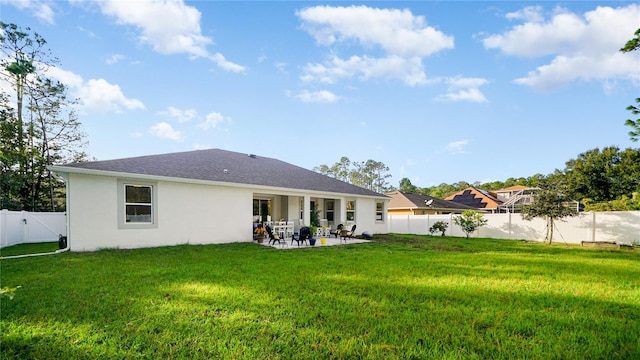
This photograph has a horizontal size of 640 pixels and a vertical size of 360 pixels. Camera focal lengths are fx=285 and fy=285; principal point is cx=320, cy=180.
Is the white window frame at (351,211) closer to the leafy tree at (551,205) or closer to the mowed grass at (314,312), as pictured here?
the leafy tree at (551,205)

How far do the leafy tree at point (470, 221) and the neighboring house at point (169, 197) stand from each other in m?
7.73

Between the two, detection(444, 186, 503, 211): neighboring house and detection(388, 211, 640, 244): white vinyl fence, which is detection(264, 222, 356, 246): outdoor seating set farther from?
detection(444, 186, 503, 211): neighboring house

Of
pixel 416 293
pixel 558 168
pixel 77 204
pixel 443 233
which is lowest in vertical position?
pixel 443 233

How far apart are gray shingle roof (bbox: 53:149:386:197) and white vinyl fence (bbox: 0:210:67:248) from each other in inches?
219

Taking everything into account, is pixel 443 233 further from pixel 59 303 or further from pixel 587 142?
pixel 587 142

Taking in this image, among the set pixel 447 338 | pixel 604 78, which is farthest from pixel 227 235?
pixel 604 78

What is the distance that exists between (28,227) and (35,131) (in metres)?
10.8

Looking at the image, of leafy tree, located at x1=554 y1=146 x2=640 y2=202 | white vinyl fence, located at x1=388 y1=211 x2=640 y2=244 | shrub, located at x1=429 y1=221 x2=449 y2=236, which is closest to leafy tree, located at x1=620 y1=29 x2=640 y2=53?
white vinyl fence, located at x1=388 y1=211 x2=640 y2=244

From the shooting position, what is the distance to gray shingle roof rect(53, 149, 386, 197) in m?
10.4

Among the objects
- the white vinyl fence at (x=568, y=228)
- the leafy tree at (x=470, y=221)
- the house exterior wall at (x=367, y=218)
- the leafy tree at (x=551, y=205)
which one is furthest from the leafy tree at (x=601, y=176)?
the house exterior wall at (x=367, y=218)

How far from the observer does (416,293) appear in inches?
194

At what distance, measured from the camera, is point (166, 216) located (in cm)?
1080

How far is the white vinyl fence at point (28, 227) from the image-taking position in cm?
1154

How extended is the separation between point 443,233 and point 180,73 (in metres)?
18.0
